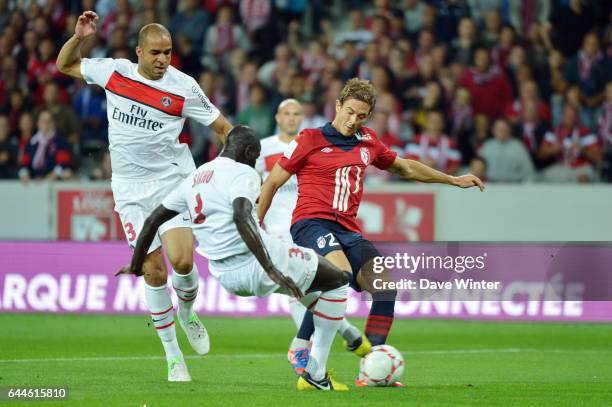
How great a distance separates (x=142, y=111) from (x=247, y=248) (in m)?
2.03

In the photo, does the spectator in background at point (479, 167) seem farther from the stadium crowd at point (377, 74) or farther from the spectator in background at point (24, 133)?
the spectator in background at point (24, 133)

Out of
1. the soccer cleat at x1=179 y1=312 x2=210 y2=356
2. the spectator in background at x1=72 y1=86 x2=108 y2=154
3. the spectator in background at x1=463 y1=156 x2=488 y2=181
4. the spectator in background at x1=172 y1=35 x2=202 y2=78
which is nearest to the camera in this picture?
the soccer cleat at x1=179 y1=312 x2=210 y2=356

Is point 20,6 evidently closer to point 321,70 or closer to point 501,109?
point 321,70

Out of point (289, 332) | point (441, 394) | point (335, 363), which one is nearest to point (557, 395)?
point (441, 394)

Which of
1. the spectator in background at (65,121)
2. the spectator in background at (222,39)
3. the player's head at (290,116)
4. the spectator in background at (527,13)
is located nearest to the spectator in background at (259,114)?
the spectator in background at (222,39)

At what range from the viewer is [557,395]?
8.39 meters

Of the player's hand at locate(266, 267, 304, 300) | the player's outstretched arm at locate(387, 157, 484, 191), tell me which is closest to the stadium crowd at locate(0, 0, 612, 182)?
the player's outstretched arm at locate(387, 157, 484, 191)

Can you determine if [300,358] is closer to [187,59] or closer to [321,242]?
[321,242]

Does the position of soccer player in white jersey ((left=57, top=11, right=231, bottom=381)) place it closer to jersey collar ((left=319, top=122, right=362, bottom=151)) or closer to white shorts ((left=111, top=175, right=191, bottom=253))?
white shorts ((left=111, top=175, right=191, bottom=253))

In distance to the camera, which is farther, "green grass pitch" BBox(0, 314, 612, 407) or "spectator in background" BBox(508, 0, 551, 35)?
"spectator in background" BBox(508, 0, 551, 35)

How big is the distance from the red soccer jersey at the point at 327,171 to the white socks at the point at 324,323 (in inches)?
32.9

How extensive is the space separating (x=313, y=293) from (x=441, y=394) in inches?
43.3

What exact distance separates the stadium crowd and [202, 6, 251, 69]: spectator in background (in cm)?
2

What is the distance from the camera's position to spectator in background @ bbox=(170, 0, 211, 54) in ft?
64.4
